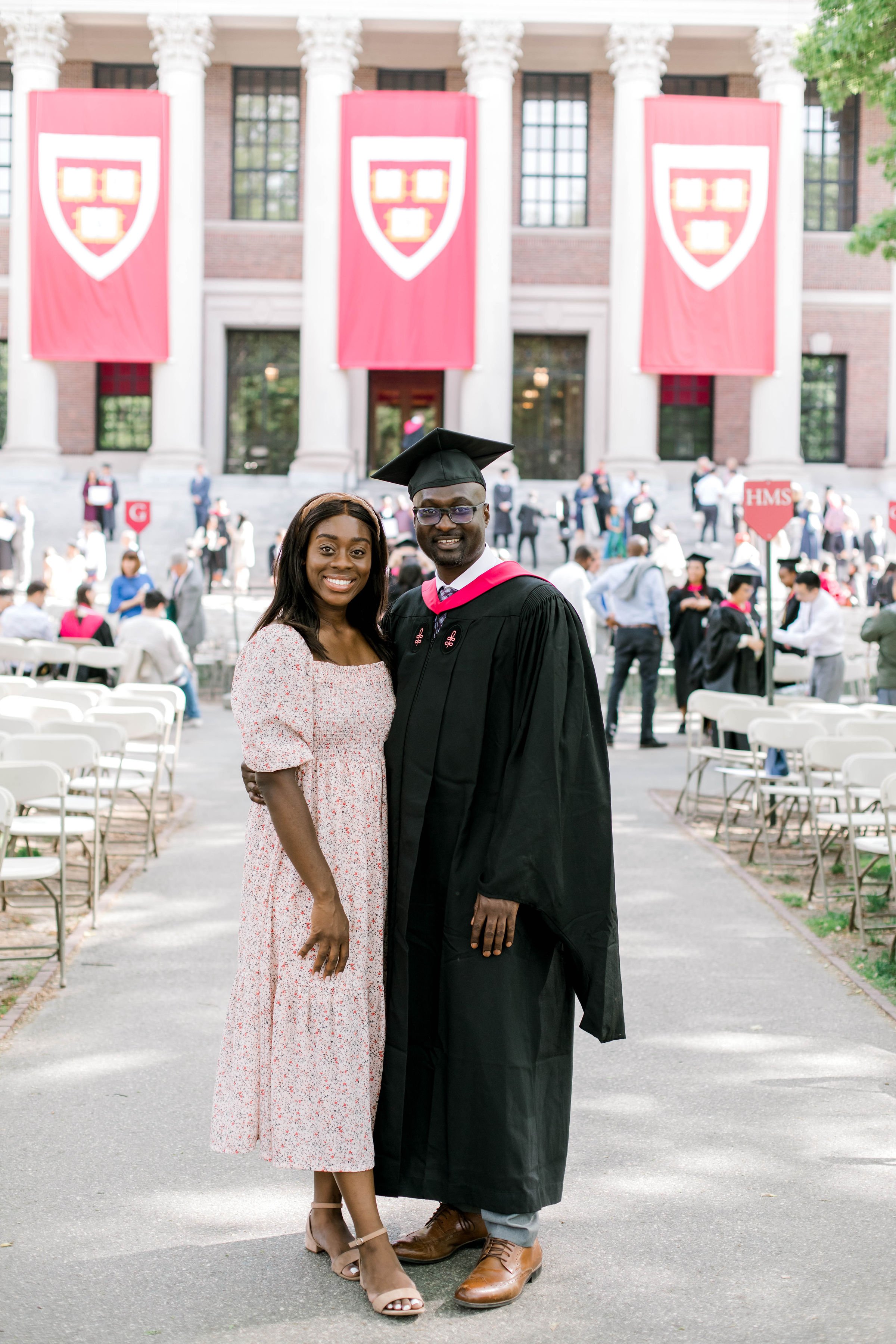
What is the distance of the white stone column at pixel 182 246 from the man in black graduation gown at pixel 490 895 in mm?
28744

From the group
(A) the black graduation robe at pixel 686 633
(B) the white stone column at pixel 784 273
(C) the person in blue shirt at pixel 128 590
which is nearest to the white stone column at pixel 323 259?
(B) the white stone column at pixel 784 273

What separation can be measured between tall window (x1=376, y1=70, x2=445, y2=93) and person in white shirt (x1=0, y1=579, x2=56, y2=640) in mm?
23629

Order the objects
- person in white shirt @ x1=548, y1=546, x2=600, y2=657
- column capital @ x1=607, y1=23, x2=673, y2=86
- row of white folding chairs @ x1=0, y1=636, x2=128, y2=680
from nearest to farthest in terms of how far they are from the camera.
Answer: row of white folding chairs @ x1=0, y1=636, x2=128, y2=680 → person in white shirt @ x1=548, y1=546, x2=600, y2=657 → column capital @ x1=607, y1=23, x2=673, y2=86

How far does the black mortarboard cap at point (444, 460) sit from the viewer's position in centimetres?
371

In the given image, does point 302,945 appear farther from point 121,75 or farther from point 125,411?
point 121,75

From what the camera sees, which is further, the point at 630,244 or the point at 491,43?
the point at 491,43

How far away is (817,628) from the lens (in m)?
12.4

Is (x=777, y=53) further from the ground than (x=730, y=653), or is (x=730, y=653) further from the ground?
(x=777, y=53)

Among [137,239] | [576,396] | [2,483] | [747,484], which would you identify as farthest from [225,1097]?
[576,396]

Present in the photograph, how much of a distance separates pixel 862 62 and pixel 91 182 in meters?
18.0

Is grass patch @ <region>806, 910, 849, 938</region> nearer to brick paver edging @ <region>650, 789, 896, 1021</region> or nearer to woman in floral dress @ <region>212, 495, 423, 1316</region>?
brick paver edging @ <region>650, 789, 896, 1021</region>

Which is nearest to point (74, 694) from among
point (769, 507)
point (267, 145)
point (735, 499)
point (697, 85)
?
point (769, 507)

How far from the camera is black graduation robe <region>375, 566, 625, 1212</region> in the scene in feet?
11.7

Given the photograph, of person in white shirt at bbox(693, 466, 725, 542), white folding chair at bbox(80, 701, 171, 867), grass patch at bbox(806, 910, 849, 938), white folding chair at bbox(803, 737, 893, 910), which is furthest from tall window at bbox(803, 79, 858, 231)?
grass patch at bbox(806, 910, 849, 938)
